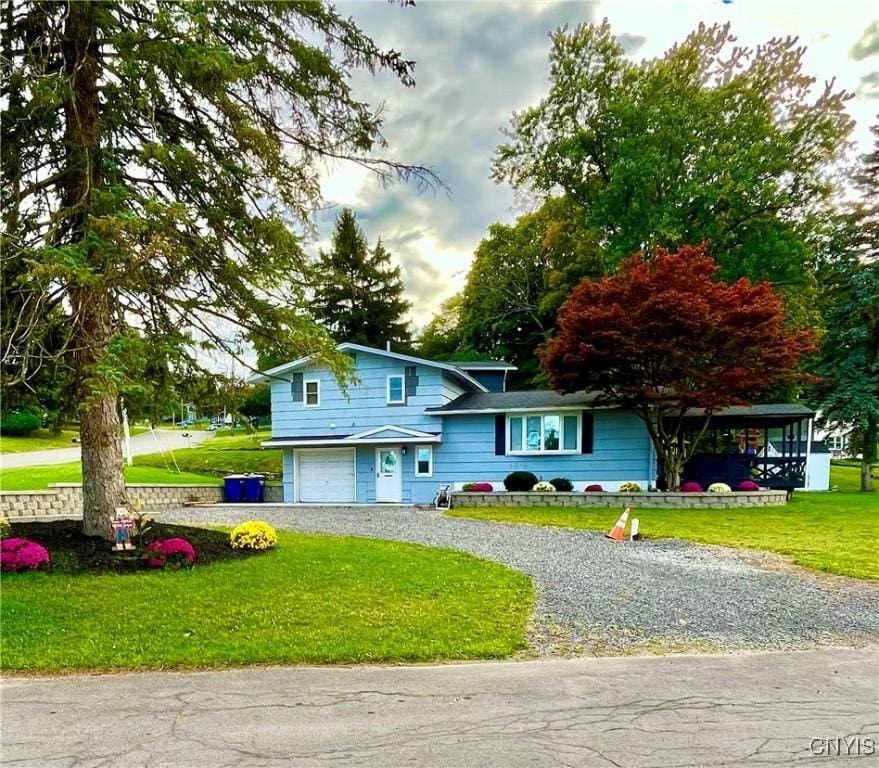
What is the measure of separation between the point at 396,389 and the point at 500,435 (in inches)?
150

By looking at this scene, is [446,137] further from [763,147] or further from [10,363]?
[763,147]

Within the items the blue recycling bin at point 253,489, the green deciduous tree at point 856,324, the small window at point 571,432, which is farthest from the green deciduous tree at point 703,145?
the blue recycling bin at point 253,489

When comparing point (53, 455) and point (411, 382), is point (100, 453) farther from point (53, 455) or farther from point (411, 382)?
point (53, 455)

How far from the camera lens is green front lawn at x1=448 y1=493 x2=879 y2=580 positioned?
310 inches

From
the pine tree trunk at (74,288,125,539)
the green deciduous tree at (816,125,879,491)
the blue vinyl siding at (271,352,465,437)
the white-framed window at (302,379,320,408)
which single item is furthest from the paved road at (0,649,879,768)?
the green deciduous tree at (816,125,879,491)

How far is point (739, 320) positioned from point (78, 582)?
1445 cm

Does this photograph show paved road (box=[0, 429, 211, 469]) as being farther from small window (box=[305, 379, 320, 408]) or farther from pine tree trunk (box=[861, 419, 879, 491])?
pine tree trunk (box=[861, 419, 879, 491])

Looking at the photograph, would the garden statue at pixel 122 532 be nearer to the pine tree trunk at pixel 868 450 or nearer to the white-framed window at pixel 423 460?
the white-framed window at pixel 423 460

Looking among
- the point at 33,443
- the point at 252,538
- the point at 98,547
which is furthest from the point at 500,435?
the point at 33,443

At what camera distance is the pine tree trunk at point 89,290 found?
5.73 m

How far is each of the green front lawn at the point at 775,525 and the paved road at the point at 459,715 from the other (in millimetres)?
4630

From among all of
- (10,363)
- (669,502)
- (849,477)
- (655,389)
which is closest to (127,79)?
(10,363)

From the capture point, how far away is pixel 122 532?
691cm

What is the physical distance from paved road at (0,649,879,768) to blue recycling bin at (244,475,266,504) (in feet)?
47.2
